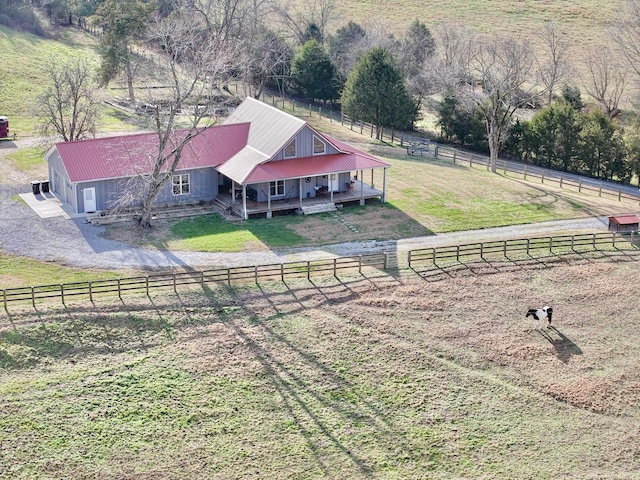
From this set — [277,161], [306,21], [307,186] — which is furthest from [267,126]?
[306,21]

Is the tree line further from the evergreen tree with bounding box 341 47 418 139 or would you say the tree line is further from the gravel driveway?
the gravel driveway

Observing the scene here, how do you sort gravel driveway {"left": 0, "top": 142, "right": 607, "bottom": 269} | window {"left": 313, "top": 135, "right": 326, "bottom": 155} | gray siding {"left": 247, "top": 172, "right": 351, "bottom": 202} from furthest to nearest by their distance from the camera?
window {"left": 313, "top": 135, "right": 326, "bottom": 155} → gray siding {"left": 247, "top": 172, "right": 351, "bottom": 202} → gravel driveway {"left": 0, "top": 142, "right": 607, "bottom": 269}

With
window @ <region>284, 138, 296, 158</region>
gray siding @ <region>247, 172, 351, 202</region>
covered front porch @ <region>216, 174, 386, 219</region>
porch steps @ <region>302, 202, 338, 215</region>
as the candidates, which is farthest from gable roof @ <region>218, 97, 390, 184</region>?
porch steps @ <region>302, 202, 338, 215</region>

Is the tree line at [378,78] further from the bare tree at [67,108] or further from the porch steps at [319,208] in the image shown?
the porch steps at [319,208]

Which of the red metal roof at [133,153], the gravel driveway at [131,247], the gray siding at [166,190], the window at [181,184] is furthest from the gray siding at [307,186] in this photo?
the gravel driveway at [131,247]

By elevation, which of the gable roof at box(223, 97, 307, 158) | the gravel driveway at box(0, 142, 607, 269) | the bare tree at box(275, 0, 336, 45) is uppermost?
the bare tree at box(275, 0, 336, 45)

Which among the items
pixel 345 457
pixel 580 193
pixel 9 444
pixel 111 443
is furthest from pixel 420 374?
pixel 580 193
